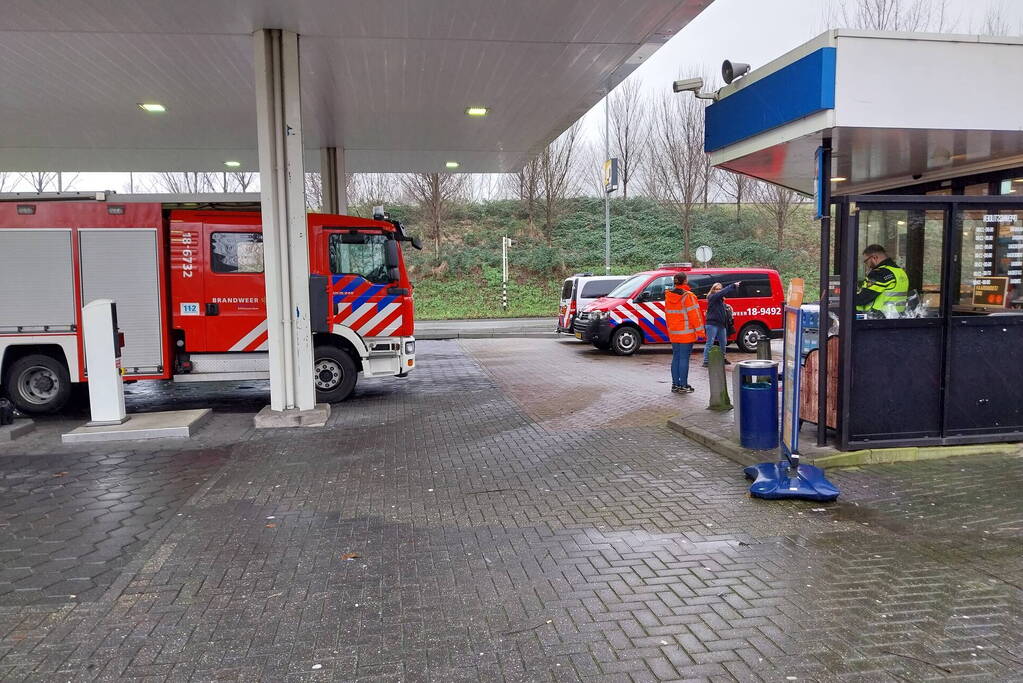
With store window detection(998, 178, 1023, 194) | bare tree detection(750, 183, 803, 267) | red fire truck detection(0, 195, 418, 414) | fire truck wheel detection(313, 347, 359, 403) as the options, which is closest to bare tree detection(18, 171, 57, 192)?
red fire truck detection(0, 195, 418, 414)

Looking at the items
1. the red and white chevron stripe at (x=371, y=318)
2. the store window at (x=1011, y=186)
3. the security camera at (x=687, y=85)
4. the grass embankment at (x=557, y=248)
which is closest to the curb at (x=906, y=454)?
the store window at (x=1011, y=186)

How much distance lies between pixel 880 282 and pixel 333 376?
7.43m

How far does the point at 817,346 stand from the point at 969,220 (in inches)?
71.7

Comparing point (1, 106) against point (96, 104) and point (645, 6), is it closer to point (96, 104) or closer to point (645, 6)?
point (96, 104)

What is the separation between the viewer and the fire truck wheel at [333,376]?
10547 millimetres

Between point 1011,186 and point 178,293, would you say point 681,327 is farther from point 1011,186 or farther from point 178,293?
point 178,293

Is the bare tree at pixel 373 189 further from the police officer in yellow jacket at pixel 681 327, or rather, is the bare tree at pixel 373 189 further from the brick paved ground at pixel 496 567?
the brick paved ground at pixel 496 567

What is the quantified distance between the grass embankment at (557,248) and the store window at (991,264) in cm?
2355

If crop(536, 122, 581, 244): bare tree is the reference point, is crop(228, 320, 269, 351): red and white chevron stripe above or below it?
below

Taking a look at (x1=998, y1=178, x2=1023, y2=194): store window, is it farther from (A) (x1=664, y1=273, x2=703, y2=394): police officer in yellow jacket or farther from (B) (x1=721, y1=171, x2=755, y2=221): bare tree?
Result: (B) (x1=721, y1=171, x2=755, y2=221): bare tree

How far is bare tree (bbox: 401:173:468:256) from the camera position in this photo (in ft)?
111

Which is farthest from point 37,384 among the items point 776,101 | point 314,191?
point 314,191

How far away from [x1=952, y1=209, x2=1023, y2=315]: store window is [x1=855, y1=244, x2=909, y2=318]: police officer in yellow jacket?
2.11 feet

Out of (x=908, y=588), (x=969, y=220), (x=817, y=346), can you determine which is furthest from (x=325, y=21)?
(x=908, y=588)
